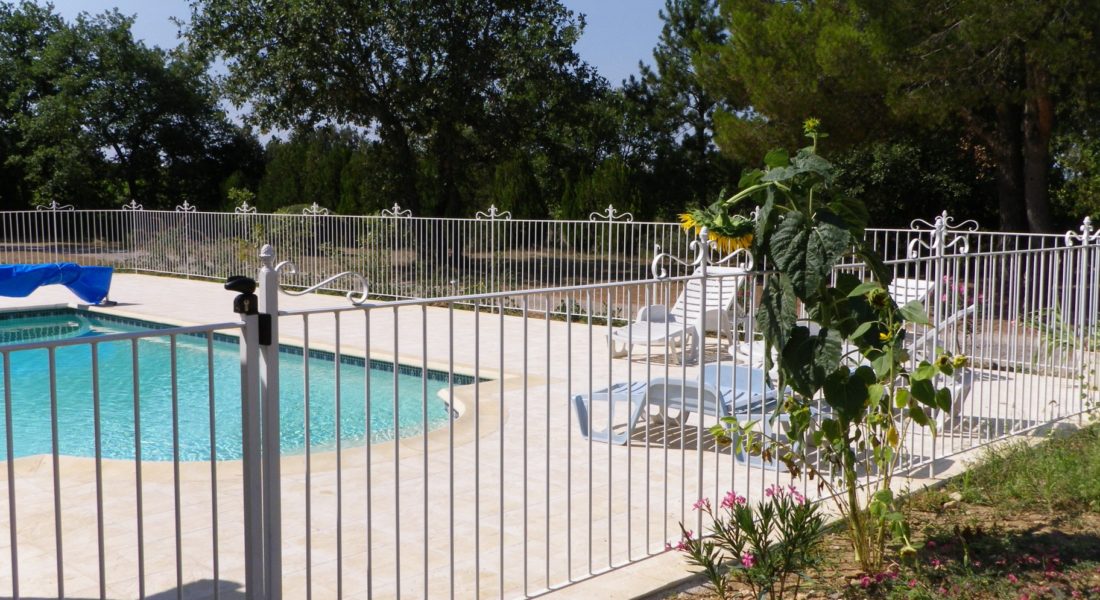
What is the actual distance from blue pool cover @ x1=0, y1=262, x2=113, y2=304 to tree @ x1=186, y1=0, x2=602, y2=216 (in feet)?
19.4

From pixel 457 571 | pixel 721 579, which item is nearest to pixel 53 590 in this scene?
pixel 457 571

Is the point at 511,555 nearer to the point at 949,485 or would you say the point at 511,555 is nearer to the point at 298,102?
the point at 949,485

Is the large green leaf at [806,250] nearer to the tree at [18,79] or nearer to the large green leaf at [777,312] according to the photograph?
the large green leaf at [777,312]

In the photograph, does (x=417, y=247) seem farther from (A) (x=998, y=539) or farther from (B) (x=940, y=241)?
(A) (x=998, y=539)

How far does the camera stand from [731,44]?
1619 cm

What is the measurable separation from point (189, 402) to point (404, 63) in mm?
11285

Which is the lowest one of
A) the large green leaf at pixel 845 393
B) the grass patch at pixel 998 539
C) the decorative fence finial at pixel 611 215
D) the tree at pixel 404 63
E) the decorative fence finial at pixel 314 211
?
the grass patch at pixel 998 539

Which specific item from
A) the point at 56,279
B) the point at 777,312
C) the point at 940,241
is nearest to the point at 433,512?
the point at 777,312

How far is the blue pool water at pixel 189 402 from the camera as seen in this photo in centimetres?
828

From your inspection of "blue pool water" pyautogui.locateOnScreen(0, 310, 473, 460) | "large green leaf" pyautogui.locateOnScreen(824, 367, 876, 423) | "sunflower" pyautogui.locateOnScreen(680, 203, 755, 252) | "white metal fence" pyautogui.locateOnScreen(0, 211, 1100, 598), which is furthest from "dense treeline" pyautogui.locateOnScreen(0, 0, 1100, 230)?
"large green leaf" pyautogui.locateOnScreen(824, 367, 876, 423)

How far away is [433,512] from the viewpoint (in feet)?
16.8

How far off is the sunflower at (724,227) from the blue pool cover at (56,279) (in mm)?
12663

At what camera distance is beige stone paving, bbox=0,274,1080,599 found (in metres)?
3.85

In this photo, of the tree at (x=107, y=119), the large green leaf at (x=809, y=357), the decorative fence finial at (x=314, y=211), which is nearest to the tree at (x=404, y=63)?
the decorative fence finial at (x=314, y=211)
